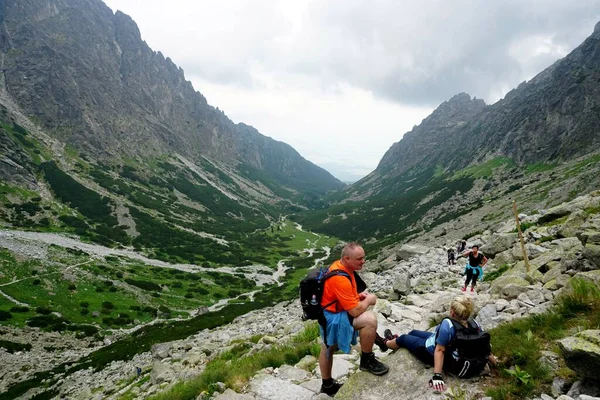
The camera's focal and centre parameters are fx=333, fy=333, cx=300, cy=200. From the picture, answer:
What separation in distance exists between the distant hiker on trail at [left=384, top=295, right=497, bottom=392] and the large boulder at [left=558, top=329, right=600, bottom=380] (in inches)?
53.4

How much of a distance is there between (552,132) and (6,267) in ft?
601

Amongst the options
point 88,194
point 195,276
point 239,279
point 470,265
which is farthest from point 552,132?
point 88,194

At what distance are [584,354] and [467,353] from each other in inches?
73.5

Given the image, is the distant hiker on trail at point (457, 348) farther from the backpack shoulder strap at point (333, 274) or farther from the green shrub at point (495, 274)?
the green shrub at point (495, 274)

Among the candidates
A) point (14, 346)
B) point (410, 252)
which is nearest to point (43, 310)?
point (14, 346)

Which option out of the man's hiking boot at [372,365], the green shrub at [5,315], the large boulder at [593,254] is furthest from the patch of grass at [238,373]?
the green shrub at [5,315]

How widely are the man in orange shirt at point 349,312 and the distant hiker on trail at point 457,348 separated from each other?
1048 millimetres

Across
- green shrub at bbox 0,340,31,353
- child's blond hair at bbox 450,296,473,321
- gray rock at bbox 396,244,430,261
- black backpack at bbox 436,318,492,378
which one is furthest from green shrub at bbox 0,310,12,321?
child's blond hair at bbox 450,296,473,321

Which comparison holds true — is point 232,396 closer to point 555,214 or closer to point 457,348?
point 457,348

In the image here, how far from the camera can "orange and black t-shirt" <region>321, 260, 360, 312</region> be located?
670cm

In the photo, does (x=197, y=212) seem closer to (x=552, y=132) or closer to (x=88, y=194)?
(x=88, y=194)

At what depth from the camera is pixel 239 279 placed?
10188 cm

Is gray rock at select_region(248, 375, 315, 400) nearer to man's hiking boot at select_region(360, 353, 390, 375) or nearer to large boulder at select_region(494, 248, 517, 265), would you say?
man's hiking boot at select_region(360, 353, 390, 375)

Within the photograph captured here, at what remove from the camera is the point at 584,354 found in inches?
197
